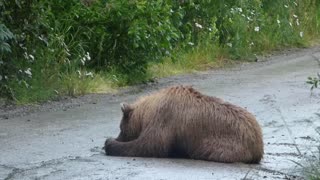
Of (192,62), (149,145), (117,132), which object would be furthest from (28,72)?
(149,145)

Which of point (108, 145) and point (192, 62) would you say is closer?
point (108, 145)

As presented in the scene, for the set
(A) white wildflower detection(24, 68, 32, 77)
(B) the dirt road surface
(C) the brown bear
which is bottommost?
(B) the dirt road surface

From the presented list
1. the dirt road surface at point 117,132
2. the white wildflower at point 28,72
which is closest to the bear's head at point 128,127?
the dirt road surface at point 117,132

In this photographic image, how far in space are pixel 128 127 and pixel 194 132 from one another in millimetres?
696

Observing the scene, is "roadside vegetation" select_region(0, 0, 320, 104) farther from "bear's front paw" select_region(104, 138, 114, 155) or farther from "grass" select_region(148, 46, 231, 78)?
"bear's front paw" select_region(104, 138, 114, 155)

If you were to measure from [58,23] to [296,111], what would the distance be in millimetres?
4280

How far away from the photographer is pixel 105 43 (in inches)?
608

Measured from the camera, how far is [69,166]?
28.5 ft

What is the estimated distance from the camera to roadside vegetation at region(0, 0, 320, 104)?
44.4ft

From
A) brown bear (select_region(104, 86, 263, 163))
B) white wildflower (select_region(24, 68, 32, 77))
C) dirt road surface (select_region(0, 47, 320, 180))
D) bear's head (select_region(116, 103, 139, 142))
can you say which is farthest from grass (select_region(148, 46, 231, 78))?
brown bear (select_region(104, 86, 263, 163))

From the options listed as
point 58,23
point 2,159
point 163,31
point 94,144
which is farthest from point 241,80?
point 2,159

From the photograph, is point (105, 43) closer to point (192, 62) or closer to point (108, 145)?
point (192, 62)

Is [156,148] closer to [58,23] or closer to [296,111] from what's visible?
[296,111]

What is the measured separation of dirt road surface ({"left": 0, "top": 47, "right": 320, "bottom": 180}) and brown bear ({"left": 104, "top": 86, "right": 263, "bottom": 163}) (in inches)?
4.5
